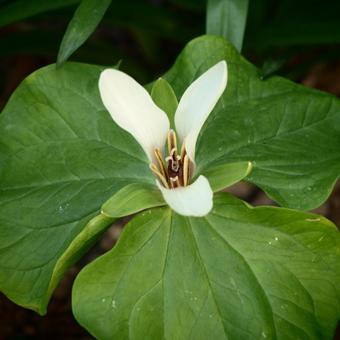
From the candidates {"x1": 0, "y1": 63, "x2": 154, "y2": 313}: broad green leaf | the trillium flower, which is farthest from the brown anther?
{"x1": 0, "y1": 63, "x2": 154, "y2": 313}: broad green leaf

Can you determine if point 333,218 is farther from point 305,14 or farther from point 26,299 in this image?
point 26,299

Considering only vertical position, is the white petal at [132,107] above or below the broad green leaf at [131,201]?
above

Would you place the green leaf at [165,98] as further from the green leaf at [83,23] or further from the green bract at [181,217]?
the green leaf at [83,23]

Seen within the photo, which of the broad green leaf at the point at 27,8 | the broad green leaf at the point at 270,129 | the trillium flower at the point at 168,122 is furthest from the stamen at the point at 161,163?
the broad green leaf at the point at 27,8

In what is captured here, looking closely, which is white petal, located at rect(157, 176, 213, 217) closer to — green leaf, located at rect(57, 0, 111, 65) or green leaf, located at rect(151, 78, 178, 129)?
green leaf, located at rect(151, 78, 178, 129)

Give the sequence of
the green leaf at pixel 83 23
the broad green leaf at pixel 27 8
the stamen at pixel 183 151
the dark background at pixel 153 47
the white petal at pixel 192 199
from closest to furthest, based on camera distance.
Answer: the white petal at pixel 192 199
the stamen at pixel 183 151
the green leaf at pixel 83 23
the broad green leaf at pixel 27 8
the dark background at pixel 153 47

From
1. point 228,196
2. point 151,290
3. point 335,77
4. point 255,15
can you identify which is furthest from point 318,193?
point 335,77

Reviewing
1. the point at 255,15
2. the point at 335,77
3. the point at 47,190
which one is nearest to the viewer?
the point at 47,190
